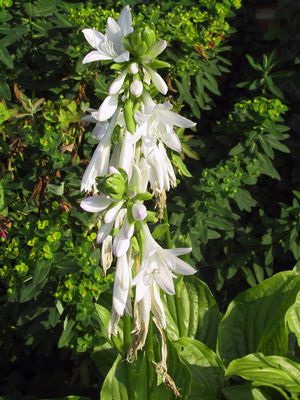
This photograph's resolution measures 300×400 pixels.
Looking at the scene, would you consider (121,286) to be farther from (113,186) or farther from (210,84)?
(210,84)

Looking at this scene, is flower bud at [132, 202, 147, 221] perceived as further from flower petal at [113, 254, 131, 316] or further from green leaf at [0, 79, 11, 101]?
green leaf at [0, 79, 11, 101]

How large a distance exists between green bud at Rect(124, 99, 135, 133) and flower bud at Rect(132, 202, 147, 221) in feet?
0.71

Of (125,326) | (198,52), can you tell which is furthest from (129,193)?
(198,52)

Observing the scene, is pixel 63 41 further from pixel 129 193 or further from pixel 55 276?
pixel 129 193

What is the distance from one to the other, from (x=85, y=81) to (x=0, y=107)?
1.70 feet

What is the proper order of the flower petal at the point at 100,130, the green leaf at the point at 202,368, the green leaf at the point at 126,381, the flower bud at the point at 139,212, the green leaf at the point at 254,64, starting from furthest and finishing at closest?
1. the green leaf at the point at 254,64
2. the green leaf at the point at 202,368
3. the green leaf at the point at 126,381
4. the flower petal at the point at 100,130
5. the flower bud at the point at 139,212

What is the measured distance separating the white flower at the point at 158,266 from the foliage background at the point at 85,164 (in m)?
0.47

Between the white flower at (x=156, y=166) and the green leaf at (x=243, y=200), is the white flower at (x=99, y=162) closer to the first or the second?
the white flower at (x=156, y=166)

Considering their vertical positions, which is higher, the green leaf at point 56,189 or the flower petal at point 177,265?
the green leaf at point 56,189

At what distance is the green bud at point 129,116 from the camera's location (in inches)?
77.3

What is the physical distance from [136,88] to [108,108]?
3.9 inches

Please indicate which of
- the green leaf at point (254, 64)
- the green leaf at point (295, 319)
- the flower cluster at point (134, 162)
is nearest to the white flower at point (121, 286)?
the flower cluster at point (134, 162)

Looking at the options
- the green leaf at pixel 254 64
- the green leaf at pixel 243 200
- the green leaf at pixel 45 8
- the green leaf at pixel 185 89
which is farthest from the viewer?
the green leaf at pixel 254 64

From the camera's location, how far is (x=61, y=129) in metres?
2.93
